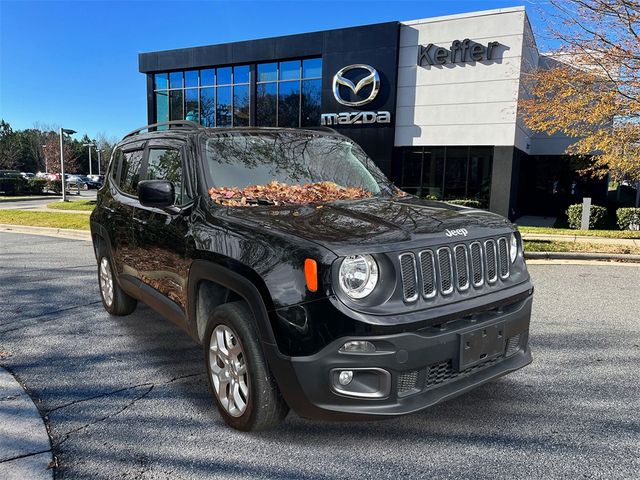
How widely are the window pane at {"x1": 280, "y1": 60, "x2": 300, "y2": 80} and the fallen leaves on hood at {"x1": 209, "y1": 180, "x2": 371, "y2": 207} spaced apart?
20.3 meters

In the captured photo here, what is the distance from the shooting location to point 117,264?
4922 millimetres

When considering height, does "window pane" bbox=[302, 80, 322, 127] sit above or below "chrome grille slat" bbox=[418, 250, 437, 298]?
above

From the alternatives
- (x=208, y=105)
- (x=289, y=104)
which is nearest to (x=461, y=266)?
(x=289, y=104)

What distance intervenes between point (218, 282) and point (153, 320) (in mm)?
2599

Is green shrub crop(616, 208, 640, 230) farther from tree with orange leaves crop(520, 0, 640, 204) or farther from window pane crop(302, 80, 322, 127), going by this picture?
window pane crop(302, 80, 322, 127)

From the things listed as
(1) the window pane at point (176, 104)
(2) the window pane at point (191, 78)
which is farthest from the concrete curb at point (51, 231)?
(2) the window pane at point (191, 78)

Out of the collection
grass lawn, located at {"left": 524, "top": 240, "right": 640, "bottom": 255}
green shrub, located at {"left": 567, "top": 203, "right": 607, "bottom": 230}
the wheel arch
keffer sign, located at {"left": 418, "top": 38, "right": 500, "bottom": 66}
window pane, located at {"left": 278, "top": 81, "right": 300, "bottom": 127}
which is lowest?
grass lawn, located at {"left": 524, "top": 240, "right": 640, "bottom": 255}

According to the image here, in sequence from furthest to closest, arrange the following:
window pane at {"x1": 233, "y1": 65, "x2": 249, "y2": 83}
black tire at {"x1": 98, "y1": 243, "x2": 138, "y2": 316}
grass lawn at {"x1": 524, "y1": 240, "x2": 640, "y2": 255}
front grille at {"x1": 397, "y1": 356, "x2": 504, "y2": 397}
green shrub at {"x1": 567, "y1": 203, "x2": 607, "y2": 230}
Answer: window pane at {"x1": 233, "y1": 65, "x2": 249, "y2": 83}, green shrub at {"x1": 567, "y1": 203, "x2": 607, "y2": 230}, grass lawn at {"x1": 524, "y1": 240, "x2": 640, "y2": 255}, black tire at {"x1": 98, "y1": 243, "x2": 138, "y2": 316}, front grille at {"x1": 397, "y1": 356, "x2": 504, "y2": 397}

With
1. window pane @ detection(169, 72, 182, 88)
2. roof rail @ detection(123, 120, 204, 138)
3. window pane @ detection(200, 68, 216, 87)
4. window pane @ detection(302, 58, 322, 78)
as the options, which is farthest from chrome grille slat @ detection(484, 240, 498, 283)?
Answer: window pane @ detection(169, 72, 182, 88)

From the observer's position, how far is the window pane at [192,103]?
87.2ft

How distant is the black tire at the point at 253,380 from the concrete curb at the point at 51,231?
10.5m

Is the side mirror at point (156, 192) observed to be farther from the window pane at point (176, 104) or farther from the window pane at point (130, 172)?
the window pane at point (176, 104)

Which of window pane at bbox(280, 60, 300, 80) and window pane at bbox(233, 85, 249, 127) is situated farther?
window pane at bbox(233, 85, 249, 127)

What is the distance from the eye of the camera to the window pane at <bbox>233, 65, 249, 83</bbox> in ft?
80.1
